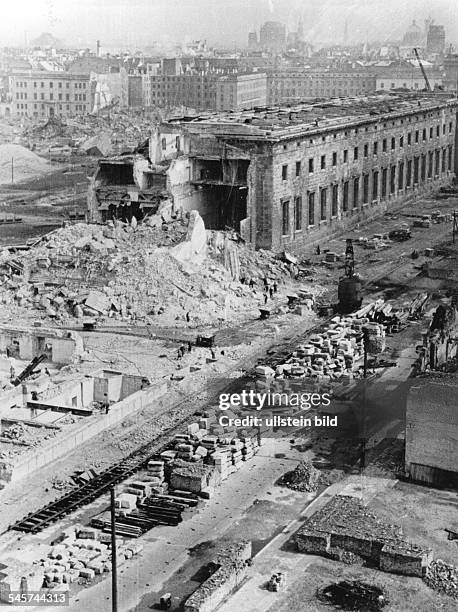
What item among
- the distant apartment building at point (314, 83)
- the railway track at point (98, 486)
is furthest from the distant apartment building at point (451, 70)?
the railway track at point (98, 486)

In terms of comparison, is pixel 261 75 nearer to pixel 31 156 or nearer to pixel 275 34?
pixel 275 34

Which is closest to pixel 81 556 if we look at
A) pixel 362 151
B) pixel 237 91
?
pixel 362 151

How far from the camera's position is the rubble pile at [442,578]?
24.7 meters

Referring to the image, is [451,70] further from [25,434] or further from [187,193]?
[25,434]

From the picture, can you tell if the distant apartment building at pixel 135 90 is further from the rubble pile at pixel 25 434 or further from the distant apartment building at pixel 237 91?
the rubble pile at pixel 25 434

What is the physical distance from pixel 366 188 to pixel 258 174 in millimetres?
16741

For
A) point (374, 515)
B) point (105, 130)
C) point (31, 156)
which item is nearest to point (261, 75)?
point (105, 130)

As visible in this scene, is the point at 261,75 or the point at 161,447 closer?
the point at 161,447

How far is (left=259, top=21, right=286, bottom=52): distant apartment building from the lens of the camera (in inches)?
6506

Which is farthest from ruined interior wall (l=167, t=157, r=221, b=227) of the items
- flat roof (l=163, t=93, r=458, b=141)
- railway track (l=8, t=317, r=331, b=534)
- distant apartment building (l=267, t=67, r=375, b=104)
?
distant apartment building (l=267, t=67, r=375, b=104)

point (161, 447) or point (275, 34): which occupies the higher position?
point (275, 34)

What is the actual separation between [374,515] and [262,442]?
667 centimetres

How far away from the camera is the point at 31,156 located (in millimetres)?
109500

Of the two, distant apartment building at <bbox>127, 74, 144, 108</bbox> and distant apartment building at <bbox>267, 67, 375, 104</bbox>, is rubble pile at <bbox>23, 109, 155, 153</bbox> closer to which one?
distant apartment building at <bbox>127, 74, 144, 108</bbox>
